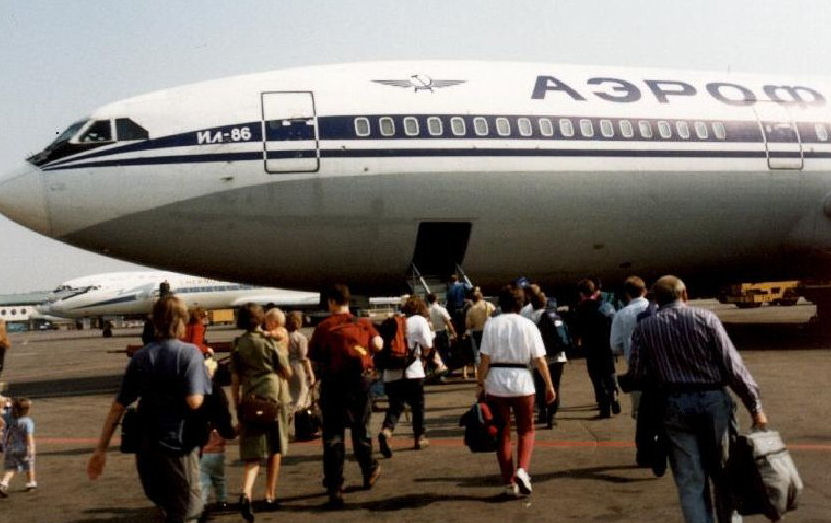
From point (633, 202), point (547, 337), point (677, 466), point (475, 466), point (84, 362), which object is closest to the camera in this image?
point (677, 466)

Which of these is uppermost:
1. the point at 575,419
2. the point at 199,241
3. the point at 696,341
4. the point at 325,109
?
the point at 325,109

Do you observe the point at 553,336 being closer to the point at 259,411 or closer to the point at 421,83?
the point at 259,411

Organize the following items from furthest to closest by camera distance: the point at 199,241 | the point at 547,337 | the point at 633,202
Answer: the point at 633,202 < the point at 199,241 < the point at 547,337

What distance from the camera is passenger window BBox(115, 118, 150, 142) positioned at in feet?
46.7

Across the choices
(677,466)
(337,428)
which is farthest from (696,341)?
(337,428)

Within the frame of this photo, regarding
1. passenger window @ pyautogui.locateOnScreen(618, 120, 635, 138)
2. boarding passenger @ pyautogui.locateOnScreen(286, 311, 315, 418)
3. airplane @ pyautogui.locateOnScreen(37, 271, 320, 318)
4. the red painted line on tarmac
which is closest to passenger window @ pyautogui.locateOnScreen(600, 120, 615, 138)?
passenger window @ pyautogui.locateOnScreen(618, 120, 635, 138)

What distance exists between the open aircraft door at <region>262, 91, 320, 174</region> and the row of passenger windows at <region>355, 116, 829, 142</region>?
0.87 m

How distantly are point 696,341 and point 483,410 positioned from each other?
2.21m

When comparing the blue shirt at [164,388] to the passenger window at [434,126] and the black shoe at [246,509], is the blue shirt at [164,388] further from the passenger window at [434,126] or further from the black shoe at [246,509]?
the passenger window at [434,126]

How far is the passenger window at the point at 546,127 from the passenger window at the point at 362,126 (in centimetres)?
346

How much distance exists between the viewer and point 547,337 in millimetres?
10461

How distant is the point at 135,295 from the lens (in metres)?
57.7

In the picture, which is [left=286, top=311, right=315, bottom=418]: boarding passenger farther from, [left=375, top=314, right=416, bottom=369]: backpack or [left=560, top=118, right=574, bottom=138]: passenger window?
[left=560, top=118, right=574, bottom=138]: passenger window

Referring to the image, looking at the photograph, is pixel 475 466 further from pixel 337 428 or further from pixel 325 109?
pixel 325 109
